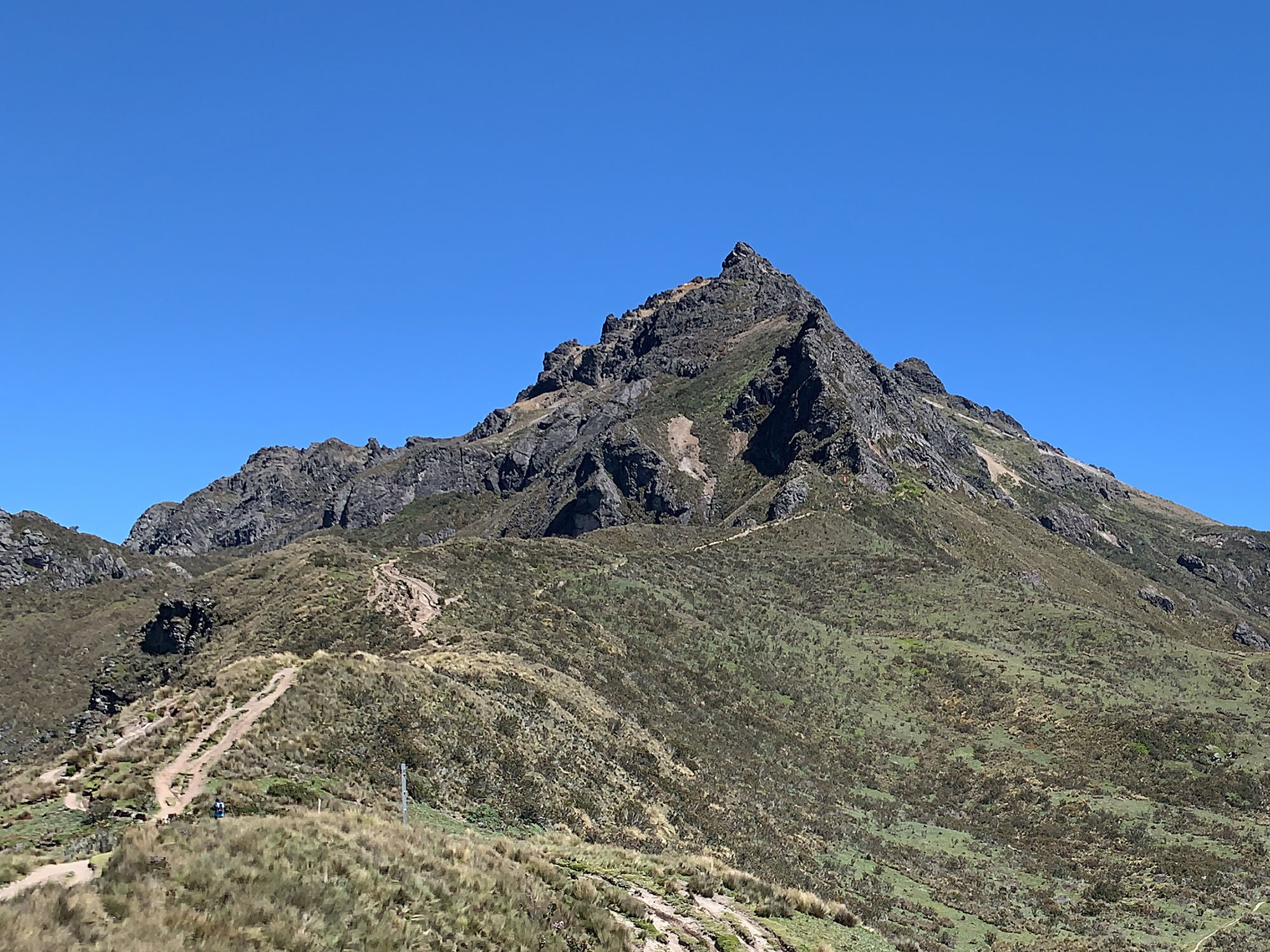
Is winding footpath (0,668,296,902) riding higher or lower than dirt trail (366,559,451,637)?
lower

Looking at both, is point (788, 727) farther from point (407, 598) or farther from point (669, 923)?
point (669, 923)

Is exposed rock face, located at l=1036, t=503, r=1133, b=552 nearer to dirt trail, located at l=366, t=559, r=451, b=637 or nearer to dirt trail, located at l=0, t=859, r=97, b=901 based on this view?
dirt trail, located at l=366, t=559, r=451, b=637

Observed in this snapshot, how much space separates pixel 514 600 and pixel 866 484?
78.9 m

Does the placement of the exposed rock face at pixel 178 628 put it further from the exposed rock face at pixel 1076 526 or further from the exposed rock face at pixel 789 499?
the exposed rock face at pixel 1076 526

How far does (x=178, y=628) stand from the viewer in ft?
185

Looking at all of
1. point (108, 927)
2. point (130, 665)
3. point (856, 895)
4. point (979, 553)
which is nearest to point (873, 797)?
point (856, 895)

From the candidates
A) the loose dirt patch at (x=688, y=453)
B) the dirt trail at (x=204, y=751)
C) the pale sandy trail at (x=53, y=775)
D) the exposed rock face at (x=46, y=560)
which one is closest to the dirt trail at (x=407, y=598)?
the dirt trail at (x=204, y=751)

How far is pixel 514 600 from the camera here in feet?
194

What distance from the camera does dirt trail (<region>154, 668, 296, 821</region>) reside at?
850 inches

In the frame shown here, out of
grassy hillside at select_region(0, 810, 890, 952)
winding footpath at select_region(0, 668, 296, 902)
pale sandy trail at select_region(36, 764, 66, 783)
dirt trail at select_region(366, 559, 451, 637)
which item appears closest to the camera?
grassy hillside at select_region(0, 810, 890, 952)

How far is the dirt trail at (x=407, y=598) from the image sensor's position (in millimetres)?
49375

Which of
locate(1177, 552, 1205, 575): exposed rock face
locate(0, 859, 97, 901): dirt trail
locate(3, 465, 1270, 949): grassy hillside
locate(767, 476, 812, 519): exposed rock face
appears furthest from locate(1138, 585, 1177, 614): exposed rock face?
locate(0, 859, 97, 901): dirt trail

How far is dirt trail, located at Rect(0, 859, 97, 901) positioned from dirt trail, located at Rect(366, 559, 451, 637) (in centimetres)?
3201

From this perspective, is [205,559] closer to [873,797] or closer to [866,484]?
[866,484]
